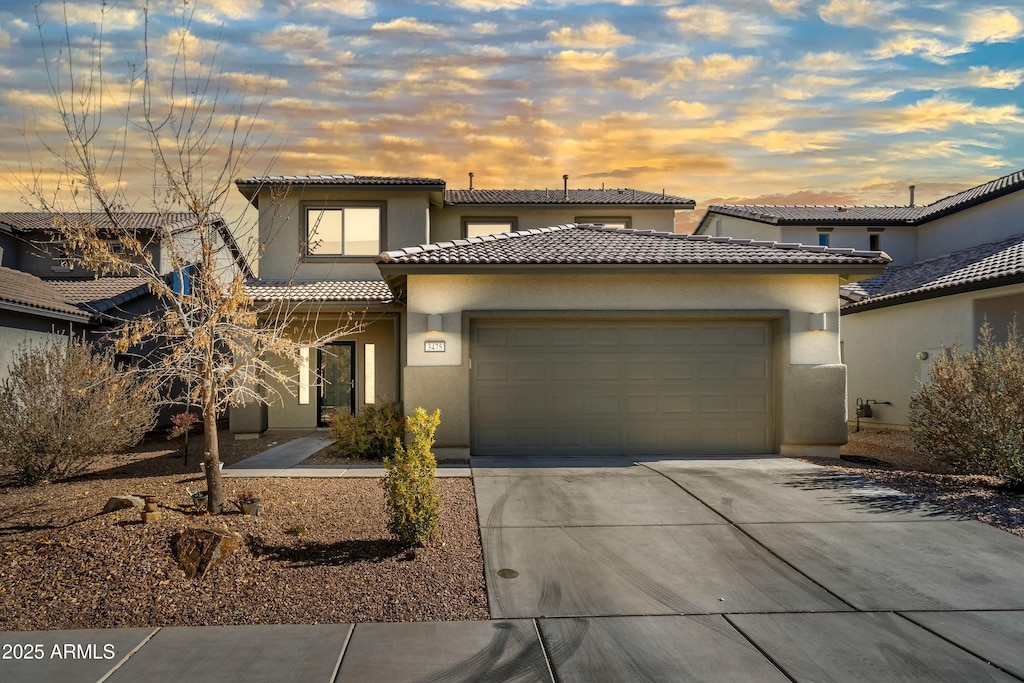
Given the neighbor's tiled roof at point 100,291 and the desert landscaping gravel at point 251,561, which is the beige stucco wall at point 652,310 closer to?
the desert landscaping gravel at point 251,561

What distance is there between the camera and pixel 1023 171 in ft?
69.3

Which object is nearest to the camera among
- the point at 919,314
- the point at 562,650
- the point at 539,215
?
the point at 562,650

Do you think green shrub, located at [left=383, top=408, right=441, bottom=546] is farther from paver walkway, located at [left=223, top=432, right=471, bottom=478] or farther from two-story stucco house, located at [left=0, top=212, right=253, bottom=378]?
paver walkway, located at [left=223, top=432, right=471, bottom=478]

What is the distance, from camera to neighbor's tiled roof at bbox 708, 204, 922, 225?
24.9 meters

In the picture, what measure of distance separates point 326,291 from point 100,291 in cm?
800

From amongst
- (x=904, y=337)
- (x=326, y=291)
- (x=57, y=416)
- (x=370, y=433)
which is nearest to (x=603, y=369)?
(x=370, y=433)

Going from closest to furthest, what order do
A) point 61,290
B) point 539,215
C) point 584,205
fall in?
point 61,290 < point 584,205 < point 539,215

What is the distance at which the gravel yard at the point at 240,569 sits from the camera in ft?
18.2

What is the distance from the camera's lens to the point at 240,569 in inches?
247

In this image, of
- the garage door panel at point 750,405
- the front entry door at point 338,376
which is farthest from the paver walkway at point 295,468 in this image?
the garage door panel at point 750,405

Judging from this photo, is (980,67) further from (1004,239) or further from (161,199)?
(161,199)

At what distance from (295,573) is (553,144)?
512 inches

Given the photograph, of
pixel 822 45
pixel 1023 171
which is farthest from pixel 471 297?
pixel 1023 171

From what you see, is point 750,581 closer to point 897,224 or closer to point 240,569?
point 240,569
